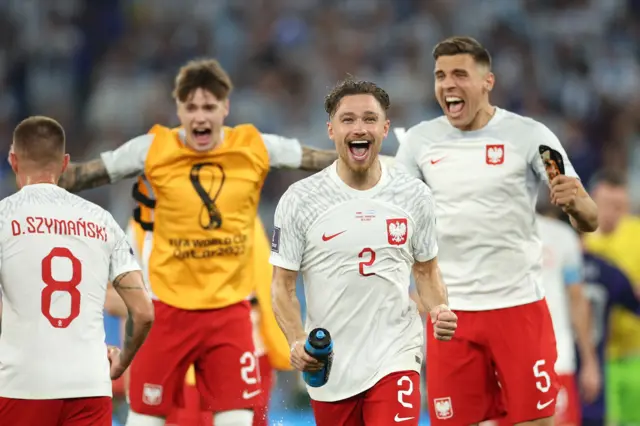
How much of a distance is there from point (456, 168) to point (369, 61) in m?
9.44

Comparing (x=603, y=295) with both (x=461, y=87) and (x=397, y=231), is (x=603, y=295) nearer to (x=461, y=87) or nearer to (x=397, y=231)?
(x=461, y=87)

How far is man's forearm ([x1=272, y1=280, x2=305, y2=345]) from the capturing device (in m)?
6.59

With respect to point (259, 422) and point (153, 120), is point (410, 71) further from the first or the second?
point (259, 422)

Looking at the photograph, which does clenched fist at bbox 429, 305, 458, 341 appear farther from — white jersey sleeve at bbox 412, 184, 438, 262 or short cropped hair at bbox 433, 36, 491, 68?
short cropped hair at bbox 433, 36, 491, 68

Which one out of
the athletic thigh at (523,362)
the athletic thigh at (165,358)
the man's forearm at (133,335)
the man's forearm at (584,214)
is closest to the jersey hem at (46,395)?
the man's forearm at (133,335)

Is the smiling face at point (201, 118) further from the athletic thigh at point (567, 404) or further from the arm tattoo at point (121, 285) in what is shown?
the athletic thigh at point (567, 404)

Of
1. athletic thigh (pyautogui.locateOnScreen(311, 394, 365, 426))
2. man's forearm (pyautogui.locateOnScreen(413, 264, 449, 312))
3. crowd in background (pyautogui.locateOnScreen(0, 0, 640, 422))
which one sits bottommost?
athletic thigh (pyautogui.locateOnScreen(311, 394, 365, 426))

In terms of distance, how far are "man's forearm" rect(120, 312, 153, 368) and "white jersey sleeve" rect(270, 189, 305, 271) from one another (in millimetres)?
728

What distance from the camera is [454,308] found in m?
7.81

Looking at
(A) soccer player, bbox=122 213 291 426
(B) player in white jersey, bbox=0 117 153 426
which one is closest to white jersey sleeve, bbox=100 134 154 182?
(A) soccer player, bbox=122 213 291 426

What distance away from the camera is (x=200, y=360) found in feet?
27.6

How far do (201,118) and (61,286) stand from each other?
7.16ft

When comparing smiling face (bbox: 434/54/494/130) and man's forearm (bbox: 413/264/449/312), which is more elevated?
smiling face (bbox: 434/54/494/130)

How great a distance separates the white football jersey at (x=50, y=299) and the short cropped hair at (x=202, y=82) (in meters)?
1.99
